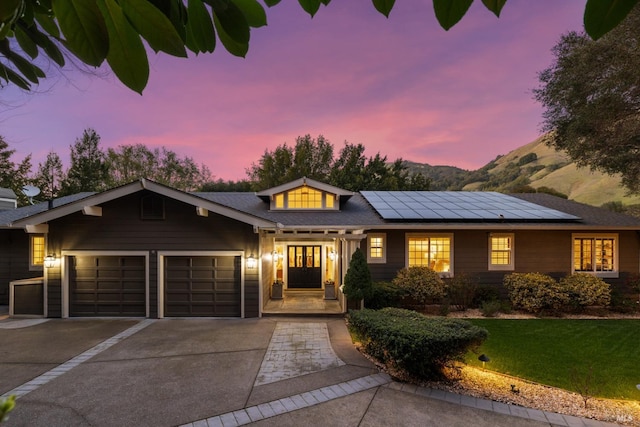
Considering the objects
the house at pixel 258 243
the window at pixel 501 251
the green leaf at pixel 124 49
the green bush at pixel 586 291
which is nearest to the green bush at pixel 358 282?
the house at pixel 258 243

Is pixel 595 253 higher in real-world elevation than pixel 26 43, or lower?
lower

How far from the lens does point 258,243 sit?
9609mm

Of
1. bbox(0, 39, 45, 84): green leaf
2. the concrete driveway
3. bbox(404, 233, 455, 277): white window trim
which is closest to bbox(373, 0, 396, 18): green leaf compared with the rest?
bbox(0, 39, 45, 84): green leaf

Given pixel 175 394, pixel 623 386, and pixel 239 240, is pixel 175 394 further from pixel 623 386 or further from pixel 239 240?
pixel 623 386

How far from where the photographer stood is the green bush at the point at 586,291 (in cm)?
1002

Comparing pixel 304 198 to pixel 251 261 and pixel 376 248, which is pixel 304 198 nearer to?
pixel 376 248

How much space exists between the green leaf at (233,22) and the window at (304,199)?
11629 mm

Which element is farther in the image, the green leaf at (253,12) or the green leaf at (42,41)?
the green leaf at (42,41)

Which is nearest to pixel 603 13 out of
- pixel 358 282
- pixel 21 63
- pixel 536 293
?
pixel 21 63

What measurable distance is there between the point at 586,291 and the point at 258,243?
10.6m

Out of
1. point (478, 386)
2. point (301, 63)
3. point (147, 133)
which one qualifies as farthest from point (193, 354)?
point (147, 133)

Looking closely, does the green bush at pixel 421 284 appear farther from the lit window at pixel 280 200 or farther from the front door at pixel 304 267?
the lit window at pixel 280 200

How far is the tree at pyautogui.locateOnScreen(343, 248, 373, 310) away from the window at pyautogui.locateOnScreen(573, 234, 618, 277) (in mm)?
8216

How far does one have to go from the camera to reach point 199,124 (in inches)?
725
